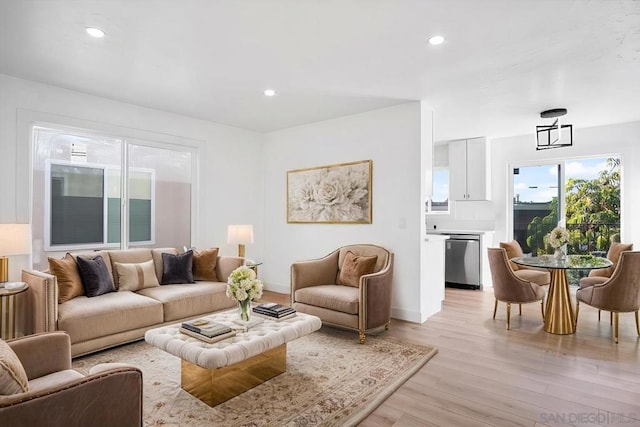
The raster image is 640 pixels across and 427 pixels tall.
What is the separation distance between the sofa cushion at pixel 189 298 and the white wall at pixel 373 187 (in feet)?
5.14

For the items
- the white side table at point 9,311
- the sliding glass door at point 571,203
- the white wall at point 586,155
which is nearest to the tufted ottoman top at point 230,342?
the white side table at point 9,311

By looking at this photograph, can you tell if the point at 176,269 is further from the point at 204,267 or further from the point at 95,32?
the point at 95,32

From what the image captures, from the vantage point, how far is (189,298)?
389 centimetres

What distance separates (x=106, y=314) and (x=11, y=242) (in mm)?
1060

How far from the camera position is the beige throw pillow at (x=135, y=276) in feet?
12.6

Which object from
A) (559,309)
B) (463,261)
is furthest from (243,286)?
(463,261)

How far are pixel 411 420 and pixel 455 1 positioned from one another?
264cm

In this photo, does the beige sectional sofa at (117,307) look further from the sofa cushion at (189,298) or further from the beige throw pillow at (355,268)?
the beige throw pillow at (355,268)

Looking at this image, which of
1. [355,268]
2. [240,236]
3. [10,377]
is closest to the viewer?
[10,377]

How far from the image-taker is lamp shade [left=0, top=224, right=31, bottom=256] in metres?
3.19

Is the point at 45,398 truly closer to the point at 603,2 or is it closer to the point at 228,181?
the point at 603,2

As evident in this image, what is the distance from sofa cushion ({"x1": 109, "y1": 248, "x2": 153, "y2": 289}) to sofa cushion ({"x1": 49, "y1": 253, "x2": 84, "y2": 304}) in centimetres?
40

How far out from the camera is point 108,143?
4398 millimetres

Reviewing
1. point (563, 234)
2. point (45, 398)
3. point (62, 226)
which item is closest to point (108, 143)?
point (62, 226)
